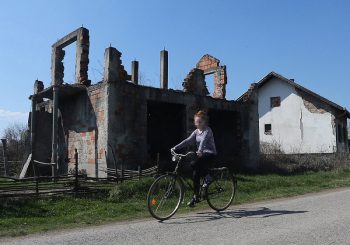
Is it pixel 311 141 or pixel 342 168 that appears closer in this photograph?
pixel 342 168


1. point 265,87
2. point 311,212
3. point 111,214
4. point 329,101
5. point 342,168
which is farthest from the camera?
point 265,87

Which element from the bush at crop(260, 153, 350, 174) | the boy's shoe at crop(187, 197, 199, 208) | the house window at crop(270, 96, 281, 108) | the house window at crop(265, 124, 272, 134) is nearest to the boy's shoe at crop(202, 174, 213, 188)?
the boy's shoe at crop(187, 197, 199, 208)

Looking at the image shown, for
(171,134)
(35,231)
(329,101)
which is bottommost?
(35,231)

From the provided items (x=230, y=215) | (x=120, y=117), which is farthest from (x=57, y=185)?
(x=230, y=215)

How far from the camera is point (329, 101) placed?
31.1 metres

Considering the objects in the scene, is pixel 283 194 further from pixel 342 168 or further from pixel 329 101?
pixel 329 101

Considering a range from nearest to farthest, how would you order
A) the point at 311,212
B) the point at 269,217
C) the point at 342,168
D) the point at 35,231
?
the point at 35,231 → the point at 269,217 → the point at 311,212 → the point at 342,168

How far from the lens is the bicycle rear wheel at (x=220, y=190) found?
7.95 metres

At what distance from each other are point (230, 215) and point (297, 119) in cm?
2685

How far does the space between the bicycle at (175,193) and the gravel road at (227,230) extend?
0.65 ft

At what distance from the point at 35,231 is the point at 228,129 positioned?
44.5 feet

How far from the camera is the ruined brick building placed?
45.4ft

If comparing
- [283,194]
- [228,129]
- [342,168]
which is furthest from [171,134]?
[342,168]

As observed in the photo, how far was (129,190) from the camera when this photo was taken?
10.8 m
